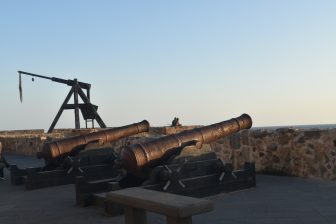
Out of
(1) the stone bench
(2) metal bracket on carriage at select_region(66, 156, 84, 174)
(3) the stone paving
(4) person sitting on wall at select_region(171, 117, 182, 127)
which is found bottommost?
(3) the stone paving

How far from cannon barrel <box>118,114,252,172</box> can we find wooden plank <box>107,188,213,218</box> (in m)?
1.92

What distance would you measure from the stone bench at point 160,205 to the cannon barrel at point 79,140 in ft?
15.5

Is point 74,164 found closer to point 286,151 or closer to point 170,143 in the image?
point 170,143

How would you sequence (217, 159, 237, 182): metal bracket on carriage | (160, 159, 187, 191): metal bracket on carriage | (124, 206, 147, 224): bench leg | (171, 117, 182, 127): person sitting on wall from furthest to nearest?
(171, 117, 182, 127): person sitting on wall
(217, 159, 237, 182): metal bracket on carriage
(160, 159, 187, 191): metal bracket on carriage
(124, 206, 147, 224): bench leg

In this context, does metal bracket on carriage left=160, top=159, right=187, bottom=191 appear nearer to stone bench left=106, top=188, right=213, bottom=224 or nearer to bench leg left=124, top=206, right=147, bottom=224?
stone bench left=106, top=188, right=213, bottom=224

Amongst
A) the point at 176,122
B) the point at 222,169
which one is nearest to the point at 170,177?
the point at 222,169

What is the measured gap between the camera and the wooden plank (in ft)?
11.8

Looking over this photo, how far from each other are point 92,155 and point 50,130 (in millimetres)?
14852

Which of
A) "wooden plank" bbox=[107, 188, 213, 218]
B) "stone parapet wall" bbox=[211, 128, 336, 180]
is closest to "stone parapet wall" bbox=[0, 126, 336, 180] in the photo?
"stone parapet wall" bbox=[211, 128, 336, 180]

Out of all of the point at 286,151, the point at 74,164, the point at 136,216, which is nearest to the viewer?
the point at 136,216

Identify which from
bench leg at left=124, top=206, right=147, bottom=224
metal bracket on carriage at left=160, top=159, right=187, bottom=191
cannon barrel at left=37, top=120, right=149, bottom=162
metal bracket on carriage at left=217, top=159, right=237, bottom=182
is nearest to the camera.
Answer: bench leg at left=124, top=206, right=147, bottom=224

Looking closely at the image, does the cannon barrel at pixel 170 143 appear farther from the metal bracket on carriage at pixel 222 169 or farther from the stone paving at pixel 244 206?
the stone paving at pixel 244 206

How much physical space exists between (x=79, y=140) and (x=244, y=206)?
4588mm

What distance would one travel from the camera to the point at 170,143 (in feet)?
23.3
